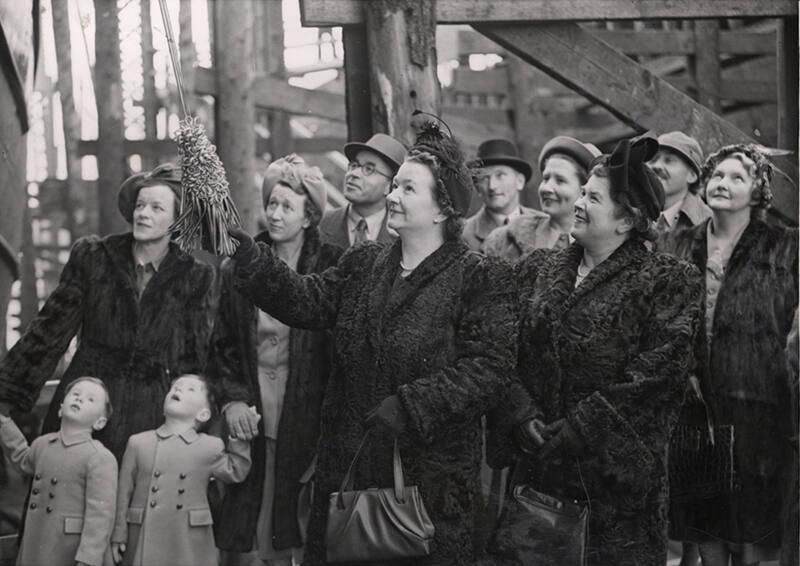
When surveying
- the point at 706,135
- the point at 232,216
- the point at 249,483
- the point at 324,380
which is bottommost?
the point at 249,483

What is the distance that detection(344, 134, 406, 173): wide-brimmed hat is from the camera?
5.80 m

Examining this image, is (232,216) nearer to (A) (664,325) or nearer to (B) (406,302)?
(B) (406,302)

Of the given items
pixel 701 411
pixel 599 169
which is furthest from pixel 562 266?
pixel 701 411

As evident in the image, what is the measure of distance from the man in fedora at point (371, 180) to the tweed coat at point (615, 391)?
141cm

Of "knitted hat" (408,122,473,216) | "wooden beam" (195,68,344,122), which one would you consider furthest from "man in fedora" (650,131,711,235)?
"wooden beam" (195,68,344,122)

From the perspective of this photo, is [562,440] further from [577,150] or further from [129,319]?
[129,319]

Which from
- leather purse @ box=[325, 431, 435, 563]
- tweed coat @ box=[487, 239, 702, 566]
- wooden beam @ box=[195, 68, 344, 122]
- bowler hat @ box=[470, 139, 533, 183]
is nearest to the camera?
leather purse @ box=[325, 431, 435, 563]

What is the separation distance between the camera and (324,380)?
5.35 metres

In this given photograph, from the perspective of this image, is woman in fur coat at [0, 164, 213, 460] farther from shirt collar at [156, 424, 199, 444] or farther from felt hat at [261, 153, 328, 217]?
felt hat at [261, 153, 328, 217]

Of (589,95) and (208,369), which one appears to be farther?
(589,95)

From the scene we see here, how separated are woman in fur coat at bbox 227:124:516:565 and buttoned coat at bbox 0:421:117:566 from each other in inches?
34.8

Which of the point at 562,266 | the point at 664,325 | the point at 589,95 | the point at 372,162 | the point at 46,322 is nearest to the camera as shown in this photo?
the point at 664,325

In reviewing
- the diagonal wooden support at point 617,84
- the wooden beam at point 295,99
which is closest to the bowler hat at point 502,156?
the diagonal wooden support at point 617,84

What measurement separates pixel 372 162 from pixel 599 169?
4.84ft
